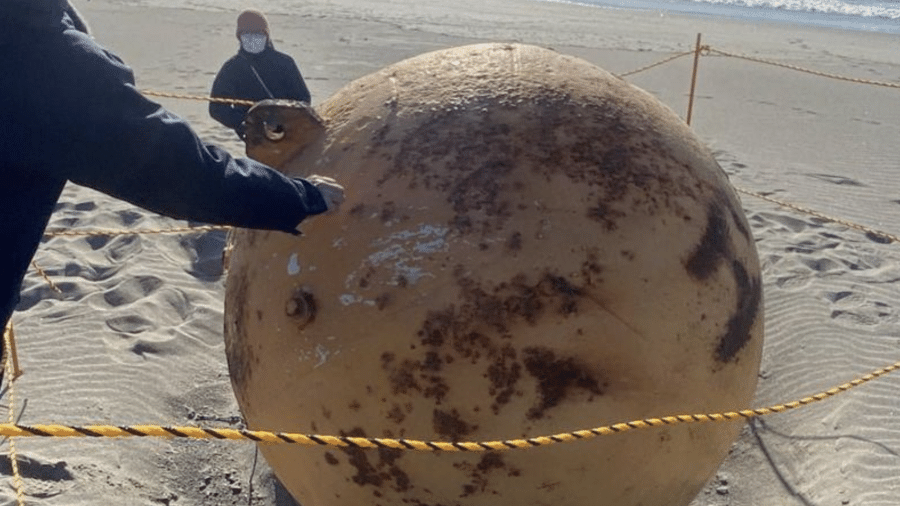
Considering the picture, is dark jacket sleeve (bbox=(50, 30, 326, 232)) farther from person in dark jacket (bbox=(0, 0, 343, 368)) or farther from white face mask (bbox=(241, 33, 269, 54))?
white face mask (bbox=(241, 33, 269, 54))

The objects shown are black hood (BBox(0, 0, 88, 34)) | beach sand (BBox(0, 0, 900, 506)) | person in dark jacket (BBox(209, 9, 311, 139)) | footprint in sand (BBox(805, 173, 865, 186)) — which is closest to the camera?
black hood (BBox(0, 0, 88, 34))

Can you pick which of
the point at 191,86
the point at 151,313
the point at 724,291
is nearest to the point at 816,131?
the point at 191,86

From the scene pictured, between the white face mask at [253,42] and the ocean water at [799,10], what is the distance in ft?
66.1

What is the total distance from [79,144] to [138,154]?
116mm

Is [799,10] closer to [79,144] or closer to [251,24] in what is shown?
[251,24]

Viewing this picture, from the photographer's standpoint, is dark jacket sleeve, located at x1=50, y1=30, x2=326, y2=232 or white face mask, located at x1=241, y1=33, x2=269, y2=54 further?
white face mask, located at x1=241, y1=33, x2=269, y2=54

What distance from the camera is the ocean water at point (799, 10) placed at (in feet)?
79.3

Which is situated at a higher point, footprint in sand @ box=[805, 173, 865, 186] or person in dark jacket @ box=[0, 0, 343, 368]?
person in dark jacket @ box=[0, 0, 343, 368]

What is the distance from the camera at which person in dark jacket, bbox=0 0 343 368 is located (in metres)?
1.90

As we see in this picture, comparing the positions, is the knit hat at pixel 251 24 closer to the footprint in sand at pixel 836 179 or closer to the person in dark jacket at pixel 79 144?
the person in dark jacket at pixel 79 144

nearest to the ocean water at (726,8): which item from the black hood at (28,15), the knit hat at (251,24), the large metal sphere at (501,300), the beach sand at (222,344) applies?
the beach sand at (222,344)

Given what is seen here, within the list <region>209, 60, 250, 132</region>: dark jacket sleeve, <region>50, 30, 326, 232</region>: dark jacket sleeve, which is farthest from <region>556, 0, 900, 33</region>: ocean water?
<region>50, 30, 326, 232</region>: dark jacket sleeve

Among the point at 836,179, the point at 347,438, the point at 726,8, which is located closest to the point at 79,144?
the point at 347,438

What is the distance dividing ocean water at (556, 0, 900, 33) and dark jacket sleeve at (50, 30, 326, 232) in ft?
77.6
